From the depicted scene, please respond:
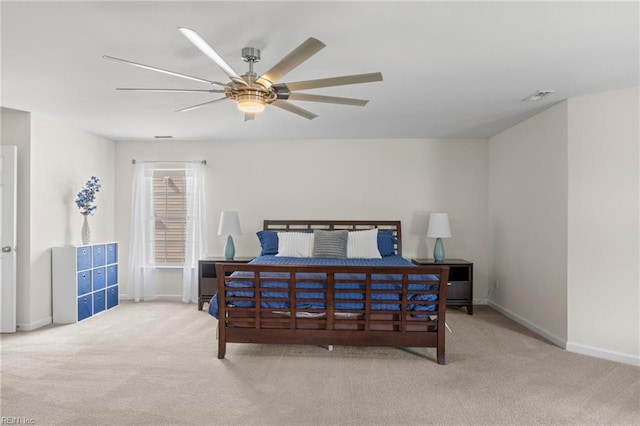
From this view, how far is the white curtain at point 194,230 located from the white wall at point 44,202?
137 centimetres

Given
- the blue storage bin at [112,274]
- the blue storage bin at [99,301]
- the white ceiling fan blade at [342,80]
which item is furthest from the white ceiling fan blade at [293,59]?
the blue storage bin at [112,274]

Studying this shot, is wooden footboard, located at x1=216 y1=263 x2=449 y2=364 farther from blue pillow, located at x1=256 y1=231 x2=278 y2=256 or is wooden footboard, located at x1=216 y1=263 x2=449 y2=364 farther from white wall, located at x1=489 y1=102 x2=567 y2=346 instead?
blue pillow, located at x1=256 y1=231 x2=278 y2=256

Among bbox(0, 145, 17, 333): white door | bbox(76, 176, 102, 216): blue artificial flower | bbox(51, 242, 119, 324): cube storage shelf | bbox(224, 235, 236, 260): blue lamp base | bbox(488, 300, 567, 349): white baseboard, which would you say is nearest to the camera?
bbox(488, 300, 567, 349): white baseboard

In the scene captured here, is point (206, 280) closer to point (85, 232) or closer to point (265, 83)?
point (85, 232)

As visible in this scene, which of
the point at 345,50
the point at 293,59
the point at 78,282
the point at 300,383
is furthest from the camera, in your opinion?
the point at 78,282

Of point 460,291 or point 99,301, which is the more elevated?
point 460,291

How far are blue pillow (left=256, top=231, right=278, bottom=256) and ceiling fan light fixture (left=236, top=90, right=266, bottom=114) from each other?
292cm

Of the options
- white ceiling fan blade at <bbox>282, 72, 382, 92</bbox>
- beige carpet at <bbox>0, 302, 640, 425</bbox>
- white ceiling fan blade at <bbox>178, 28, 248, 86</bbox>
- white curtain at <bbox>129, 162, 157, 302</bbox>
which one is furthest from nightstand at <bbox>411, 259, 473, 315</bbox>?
white curtain at <bbox>129, 162, 157, 302</bbox>

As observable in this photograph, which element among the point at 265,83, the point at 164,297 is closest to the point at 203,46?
the point at 265,83

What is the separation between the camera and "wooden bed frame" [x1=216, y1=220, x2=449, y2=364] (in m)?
3.32

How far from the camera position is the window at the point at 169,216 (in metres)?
5.90

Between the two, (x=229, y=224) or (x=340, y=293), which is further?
(x=229, y=224)

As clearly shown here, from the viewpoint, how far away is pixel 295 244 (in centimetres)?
506

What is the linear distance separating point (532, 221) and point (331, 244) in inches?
93.5
